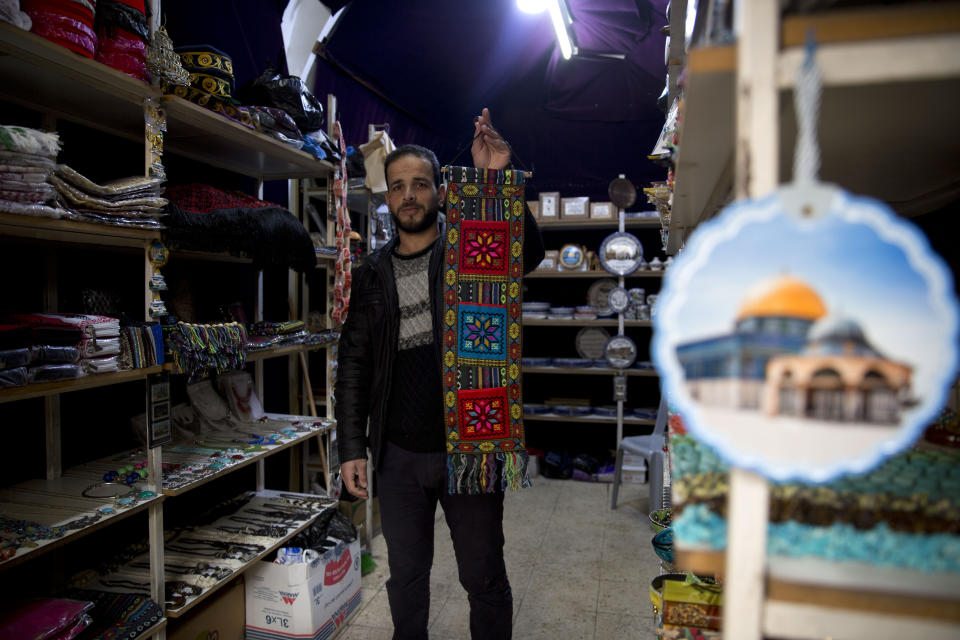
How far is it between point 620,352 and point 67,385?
3572 millimetres

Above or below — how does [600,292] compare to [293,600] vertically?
above

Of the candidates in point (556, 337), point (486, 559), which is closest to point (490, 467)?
point (486, 559)

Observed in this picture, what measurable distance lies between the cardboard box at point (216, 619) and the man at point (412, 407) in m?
0.69

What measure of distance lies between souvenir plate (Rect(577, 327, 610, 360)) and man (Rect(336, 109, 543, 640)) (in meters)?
2.91

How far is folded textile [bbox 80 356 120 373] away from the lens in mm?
1509

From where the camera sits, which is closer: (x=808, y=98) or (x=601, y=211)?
(x=808, y=98)

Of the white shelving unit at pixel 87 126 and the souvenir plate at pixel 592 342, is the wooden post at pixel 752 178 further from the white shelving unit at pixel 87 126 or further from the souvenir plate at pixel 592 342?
the souvenir plate at pixel 592 342

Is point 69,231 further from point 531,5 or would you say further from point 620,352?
point 620,352

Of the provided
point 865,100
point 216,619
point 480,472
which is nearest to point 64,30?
point 480,472

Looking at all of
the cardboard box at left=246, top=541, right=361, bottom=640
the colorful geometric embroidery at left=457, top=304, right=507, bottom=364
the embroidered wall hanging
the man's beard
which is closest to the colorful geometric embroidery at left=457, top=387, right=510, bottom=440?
the embroidered wall hanging

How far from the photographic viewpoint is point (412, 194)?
1.83 metres

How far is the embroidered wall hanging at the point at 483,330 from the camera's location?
1699 mm

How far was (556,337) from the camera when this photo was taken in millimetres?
4984

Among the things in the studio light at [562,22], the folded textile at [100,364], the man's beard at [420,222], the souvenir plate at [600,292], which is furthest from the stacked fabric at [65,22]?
the souvenir plate at [600,292]
